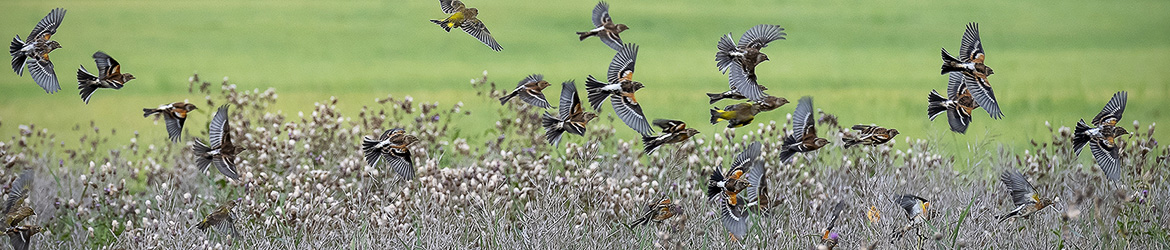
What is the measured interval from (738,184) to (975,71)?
56cm

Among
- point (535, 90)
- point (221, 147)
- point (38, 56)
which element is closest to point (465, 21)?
point (535, 90)

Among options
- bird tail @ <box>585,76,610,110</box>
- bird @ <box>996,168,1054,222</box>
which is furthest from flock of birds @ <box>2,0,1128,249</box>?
bird @ <box>996,168,1054,222</box>

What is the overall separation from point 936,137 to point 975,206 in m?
0.74

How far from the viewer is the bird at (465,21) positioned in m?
2.30

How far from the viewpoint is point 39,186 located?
12.9 feet

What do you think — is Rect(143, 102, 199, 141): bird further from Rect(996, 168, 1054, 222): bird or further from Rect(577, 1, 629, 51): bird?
Rect(996, 168, 1054, 222): bird

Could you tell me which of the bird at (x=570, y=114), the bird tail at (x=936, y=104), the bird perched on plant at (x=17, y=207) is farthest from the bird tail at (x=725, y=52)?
the bird perched on plant at (x=17, y=207)

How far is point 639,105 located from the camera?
2117mm

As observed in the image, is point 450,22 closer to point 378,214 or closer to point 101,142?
point 378,214

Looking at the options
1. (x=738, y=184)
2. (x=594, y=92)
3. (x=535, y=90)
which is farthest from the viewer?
(x=535, y=90)

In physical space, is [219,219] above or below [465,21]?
below

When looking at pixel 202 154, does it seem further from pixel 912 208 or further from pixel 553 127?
pixel 912 208

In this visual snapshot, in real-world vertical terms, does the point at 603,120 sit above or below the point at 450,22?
below

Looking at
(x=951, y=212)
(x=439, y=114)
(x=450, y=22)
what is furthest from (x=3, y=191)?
(x=951, y=212)
